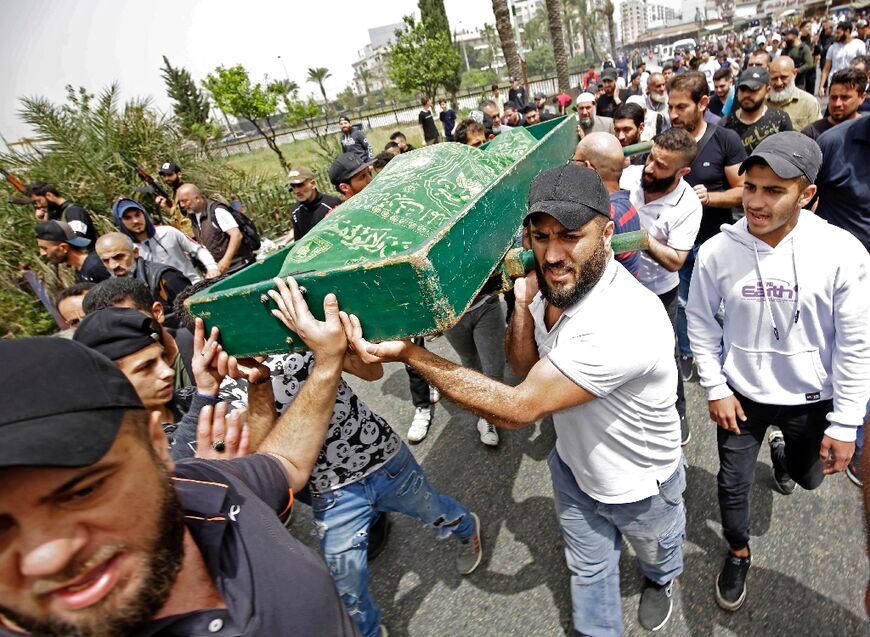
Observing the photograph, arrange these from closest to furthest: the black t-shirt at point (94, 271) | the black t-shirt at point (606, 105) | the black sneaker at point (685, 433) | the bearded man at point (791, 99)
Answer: the black sneaker at point (685, 433)
the black t-shirt at point (94, 271)
the bearded man at point (791, 99)
the black t-shirt at point (606, 105)

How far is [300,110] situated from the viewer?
2300 centimetres

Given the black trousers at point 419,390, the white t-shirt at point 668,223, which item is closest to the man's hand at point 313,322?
the white t-shirt at point 668,223

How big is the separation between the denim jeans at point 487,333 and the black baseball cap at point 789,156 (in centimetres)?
172

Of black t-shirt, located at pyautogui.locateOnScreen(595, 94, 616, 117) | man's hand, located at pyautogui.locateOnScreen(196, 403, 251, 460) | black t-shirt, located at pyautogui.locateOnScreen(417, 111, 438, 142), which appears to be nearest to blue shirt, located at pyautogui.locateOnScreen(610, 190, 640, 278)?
man's hand, located at pyautogui.locateOnScreen(196, 403, 251, 460)

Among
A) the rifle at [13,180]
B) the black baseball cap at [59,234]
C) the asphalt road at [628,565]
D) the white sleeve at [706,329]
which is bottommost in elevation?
the asphalt road at [628,565]

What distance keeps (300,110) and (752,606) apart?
25.4m

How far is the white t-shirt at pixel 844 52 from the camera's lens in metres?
7.39

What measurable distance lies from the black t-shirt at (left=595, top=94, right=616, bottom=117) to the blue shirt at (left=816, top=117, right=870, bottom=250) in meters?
6.16

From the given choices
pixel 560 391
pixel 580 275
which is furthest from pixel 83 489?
pixel 580 275

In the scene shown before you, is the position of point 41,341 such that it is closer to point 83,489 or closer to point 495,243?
point 83,489

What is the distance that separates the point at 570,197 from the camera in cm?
153

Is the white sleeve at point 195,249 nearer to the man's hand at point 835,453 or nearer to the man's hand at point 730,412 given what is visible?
the man's hand at point 730,412

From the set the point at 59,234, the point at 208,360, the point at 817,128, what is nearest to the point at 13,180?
the point at 59,234

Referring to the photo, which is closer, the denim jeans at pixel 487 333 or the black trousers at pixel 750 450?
the black trousers at pixel 750 450
